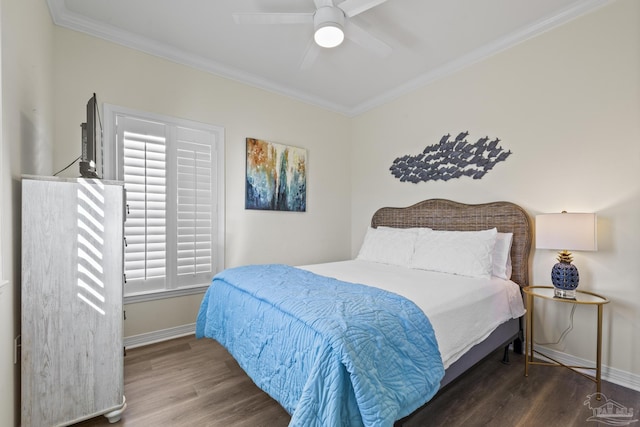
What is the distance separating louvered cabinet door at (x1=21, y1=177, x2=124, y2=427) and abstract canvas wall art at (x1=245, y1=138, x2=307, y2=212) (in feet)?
5.87

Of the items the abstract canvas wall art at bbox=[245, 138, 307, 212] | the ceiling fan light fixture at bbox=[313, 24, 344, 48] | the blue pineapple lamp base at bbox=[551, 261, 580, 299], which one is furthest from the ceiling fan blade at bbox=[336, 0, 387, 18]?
the blue pineapple lamp base at bbox=[551, 261, 580, 299]

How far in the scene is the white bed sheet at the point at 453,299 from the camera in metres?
1.71

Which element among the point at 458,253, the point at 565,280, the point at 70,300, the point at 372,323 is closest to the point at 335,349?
the point at 372,323

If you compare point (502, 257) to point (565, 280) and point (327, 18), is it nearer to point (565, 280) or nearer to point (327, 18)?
point (565, 280)

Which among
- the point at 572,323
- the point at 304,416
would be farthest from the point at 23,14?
the point at 572,323

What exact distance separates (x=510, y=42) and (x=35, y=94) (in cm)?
385

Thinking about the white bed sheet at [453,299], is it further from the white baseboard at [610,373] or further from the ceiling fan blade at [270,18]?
the ceiling fan blade at [270,18]

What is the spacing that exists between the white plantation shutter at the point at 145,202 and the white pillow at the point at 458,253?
2.55 metres

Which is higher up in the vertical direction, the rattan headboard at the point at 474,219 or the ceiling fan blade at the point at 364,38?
the ceiling fan blade at the point at 364,38

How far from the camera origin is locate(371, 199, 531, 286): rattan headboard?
2586 mm

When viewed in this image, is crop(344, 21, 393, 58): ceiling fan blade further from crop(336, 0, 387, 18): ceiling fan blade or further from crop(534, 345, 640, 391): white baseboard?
crop(534, 345, 640, 391): white baseboard

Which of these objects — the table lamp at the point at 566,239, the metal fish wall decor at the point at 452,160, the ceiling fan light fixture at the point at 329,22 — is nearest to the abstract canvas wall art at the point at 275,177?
the metal fish wall decor at the point at 452,160

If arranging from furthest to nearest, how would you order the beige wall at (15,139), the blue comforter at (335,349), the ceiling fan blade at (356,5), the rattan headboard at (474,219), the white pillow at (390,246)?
the white pillow at (390,246)
the rattan headboard at (474,219)
the ceiling fan blade at (356,5)
the beige wall at (15,139)
the blue comforter at (335,349)

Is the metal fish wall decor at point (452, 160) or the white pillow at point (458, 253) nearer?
the white pillow at point (458, 253)
